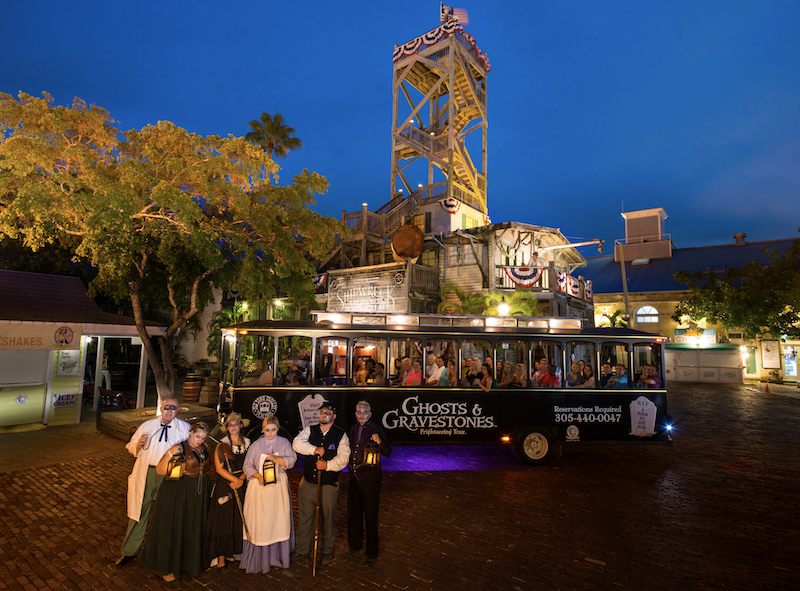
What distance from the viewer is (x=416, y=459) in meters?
9.75

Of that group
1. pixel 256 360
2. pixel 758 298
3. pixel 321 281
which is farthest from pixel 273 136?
pixel 758 298

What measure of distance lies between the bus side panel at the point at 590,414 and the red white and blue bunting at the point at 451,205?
16765mm

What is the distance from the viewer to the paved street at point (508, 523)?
479cm

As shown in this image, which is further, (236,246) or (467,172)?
(467,172)

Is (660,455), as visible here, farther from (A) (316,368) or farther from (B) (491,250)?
(B) (491,250)

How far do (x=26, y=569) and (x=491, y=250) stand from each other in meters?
20.2

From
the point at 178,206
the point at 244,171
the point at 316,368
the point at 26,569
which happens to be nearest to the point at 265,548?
the point at 26,569

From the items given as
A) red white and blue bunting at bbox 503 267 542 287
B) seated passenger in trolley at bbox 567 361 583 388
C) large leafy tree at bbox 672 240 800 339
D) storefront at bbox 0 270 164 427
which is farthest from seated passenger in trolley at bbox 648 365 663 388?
large leafy tree at bbox 672 240 800 339

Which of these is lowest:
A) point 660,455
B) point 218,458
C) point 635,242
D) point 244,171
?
point 660,455

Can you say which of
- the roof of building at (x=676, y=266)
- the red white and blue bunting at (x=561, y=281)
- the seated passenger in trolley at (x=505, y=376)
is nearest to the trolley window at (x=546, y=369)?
the seated passenger in trolley at (x=505, y=376)

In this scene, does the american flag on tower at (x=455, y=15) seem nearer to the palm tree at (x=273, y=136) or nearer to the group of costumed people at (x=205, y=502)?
the palm tree at (x=273, y=136)

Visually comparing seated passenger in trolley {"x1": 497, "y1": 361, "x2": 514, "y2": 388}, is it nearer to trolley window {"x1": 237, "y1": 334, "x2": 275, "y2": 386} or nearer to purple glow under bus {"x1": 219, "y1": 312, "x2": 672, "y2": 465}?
purple glow under bus {"x1": 219, "y1": 312, "x2": 672, "y2": 465}

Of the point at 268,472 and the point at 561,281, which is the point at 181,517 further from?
the point at 561,281

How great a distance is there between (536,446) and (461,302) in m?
13.0
